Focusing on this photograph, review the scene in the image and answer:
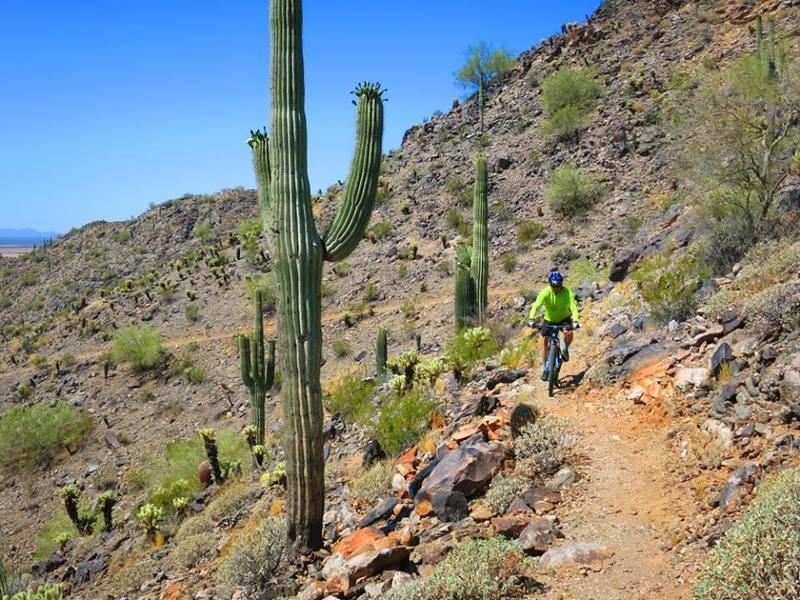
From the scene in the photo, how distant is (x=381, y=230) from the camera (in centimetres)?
3216

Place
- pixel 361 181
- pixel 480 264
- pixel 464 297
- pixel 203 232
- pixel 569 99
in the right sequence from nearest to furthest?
pixel 361 181
pixel 464 297
pixel 480 264
pixel 569 99
pixel 203 232

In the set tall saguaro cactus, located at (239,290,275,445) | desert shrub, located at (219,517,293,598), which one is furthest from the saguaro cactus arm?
tall saguaro cactus, located at (239,290,275,445)

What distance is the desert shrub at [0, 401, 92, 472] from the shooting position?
21875 millimetres

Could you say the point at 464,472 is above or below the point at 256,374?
above

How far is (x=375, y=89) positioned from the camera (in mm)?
7516

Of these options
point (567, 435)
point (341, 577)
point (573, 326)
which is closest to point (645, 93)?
point (573, 326)

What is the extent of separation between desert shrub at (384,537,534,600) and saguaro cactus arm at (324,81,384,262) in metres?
3.48

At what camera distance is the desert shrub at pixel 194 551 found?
8.38 m

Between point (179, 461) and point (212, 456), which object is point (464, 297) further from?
point (179, 461)

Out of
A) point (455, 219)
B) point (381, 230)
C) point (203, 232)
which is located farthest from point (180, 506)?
point (203, 232)

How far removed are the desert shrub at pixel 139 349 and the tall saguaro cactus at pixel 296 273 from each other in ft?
75.9

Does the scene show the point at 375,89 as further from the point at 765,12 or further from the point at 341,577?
the point at 765,12

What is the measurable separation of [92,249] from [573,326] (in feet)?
163

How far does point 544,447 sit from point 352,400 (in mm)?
6685
